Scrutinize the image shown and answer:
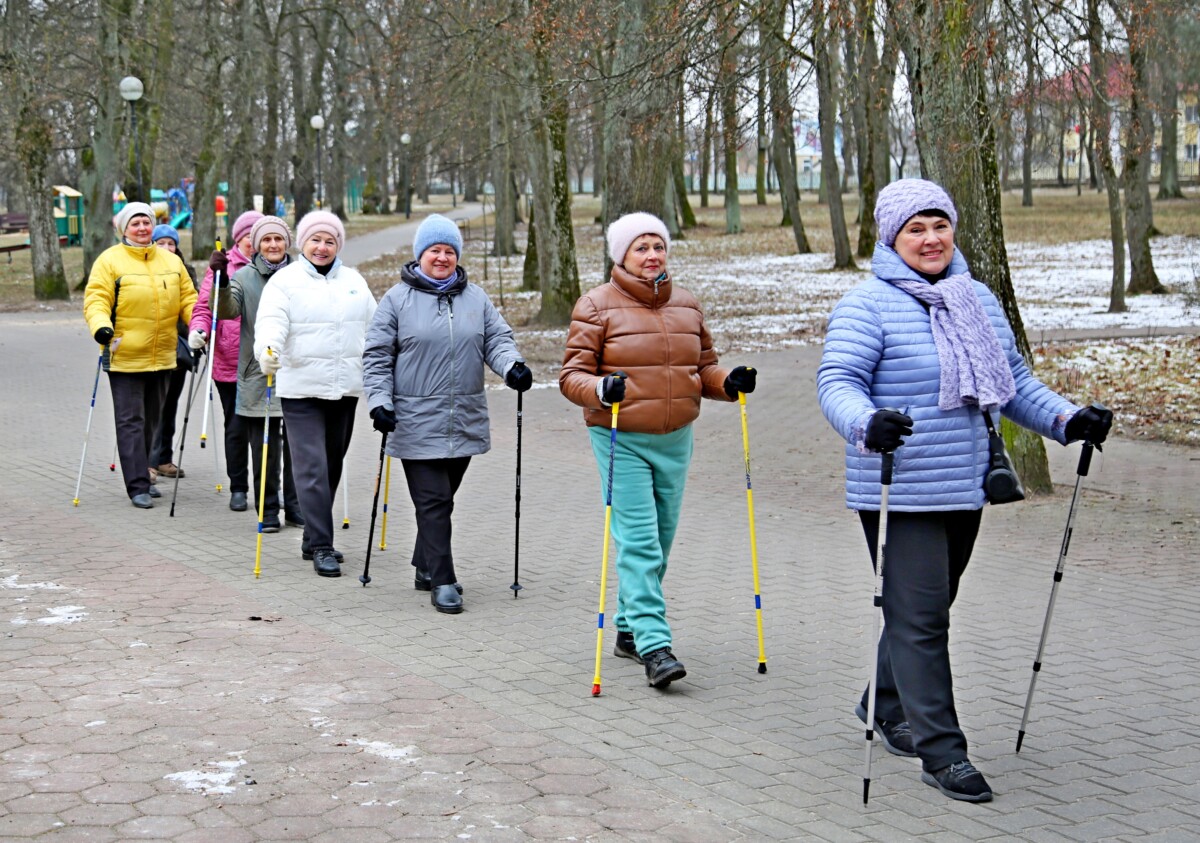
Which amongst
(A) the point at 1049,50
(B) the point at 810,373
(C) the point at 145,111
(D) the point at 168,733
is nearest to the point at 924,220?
(D) the point at 168,733

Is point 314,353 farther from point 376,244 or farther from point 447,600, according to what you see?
point 376,244

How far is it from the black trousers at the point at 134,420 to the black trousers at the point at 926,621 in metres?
6.84

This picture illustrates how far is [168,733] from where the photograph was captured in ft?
18.0

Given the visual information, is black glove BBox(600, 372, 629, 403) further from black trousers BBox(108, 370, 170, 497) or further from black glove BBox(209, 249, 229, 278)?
black trousers BBox(108, 370, 170, 497)

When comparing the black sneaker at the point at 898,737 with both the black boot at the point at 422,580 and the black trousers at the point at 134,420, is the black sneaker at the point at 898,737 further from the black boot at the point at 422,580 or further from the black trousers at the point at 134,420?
the black trousers at the point at 134,420

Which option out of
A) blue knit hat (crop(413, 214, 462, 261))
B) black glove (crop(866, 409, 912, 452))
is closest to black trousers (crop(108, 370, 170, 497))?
blue knit hat (crop(413, 214, 462, 261))

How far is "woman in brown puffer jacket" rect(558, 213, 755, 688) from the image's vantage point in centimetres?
627

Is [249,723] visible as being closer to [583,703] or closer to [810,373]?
[583,703]

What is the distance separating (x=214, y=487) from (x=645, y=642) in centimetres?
591

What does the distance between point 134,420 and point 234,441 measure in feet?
2.72

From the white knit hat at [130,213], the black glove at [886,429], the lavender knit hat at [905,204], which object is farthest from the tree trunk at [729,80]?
the black glove at [886,429]

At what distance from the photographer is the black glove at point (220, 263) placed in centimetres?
977

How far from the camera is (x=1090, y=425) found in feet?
16.4

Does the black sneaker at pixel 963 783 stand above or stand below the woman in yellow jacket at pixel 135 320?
below
